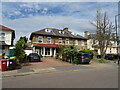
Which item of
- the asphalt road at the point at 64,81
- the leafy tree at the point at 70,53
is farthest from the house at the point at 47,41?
the asphalt road at the point at 64,81

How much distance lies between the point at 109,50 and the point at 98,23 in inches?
934

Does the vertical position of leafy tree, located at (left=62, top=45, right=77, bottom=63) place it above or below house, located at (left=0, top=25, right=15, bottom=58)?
below

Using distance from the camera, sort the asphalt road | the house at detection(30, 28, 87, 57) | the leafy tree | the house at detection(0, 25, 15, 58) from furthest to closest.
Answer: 1. the house at detection(30, 28, 87, 57)
2. the house at detection(0, 25, 15, 58)
3. the leafy tree
4. the asphalt road

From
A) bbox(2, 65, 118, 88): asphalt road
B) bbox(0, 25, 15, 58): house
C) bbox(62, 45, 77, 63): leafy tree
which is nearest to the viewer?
bbox(2, 65, 118, 88): asphalt road

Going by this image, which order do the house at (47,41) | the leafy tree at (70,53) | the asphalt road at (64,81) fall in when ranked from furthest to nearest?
the house at (47,41), the leafy tree at (70,53), the asphalt road at (64,81)

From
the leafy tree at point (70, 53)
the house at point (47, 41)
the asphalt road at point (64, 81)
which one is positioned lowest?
the asphalt road at point (64, 81)

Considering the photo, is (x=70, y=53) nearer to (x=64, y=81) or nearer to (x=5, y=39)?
(x=64, y=81)

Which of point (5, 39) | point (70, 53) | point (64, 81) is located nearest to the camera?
point (64, 81)

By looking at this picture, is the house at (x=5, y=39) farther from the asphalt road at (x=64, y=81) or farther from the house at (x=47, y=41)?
the asphalt road at (x=64, y=81)

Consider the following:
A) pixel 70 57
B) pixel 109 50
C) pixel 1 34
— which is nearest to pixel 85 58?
pixel 70 57

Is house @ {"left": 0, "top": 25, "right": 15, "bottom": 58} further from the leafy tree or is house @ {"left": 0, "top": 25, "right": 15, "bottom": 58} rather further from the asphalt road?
the asphalt road

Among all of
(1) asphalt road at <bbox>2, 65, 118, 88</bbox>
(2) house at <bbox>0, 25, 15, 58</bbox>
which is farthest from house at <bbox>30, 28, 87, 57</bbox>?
(1) asphalt road at <bbox>2, 65, 118, 88</bbox>

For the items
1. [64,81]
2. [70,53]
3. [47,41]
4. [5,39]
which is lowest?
[64,81]

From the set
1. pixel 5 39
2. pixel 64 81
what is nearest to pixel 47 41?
pixel 5 39
